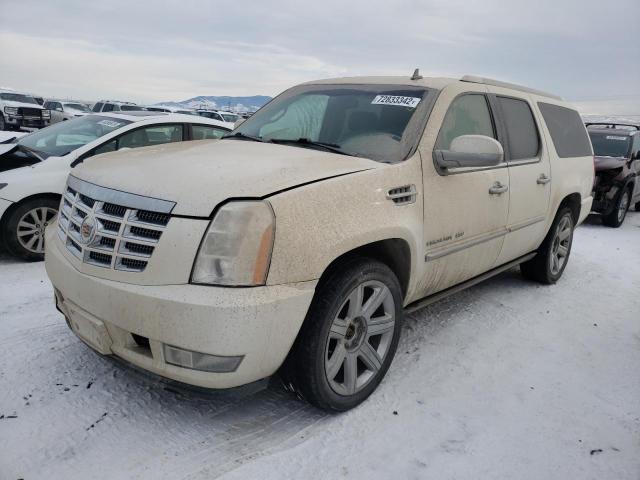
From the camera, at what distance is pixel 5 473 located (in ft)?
6.97

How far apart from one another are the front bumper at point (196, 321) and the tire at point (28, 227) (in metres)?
2.90

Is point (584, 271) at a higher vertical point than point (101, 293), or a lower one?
lower

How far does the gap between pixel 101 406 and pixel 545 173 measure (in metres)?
3.72

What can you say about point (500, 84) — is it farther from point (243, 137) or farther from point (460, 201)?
point (243, 137)

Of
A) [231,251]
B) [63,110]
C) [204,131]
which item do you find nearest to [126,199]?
[231,251]

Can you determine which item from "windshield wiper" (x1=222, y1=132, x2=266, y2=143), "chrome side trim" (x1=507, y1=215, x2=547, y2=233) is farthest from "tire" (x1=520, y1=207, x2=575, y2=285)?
"windshield wiper" (x1=222, y1=132, x2=266, y2=143)

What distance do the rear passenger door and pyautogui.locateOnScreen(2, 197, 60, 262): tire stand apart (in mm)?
4185

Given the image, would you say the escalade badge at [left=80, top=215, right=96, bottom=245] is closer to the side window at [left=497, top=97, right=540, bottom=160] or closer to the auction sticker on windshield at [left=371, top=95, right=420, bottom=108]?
the auction sticker on windshield at [left=371, top=95, right=420, bottom=108]

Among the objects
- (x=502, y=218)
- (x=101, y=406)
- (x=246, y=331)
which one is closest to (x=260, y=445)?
(x=246, y=331)

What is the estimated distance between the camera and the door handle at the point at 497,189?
3494 mm

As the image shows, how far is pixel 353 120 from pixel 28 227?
3.48 metres

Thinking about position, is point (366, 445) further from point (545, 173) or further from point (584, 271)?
point (584, 271)

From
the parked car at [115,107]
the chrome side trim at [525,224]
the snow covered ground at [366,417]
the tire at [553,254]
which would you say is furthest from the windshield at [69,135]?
the parked car at [115,107]

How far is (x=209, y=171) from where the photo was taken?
2.42 metres
